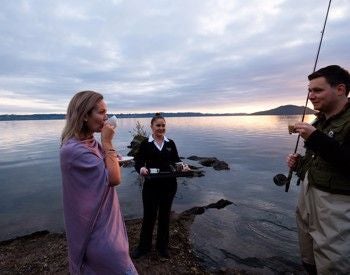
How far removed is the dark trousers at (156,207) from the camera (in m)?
6.20

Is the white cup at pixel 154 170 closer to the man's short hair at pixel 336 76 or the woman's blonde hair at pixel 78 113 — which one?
the woman's blonde hair at pixel 78 113

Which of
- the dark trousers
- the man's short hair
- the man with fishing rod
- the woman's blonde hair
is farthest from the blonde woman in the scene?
the dark trousers

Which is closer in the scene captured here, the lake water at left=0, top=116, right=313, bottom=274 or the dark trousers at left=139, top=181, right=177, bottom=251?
the dark trousers at left=139, top=181, right=177, bottom=251

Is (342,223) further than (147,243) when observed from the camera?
No

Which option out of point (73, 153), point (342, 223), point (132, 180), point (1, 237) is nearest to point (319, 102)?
point (342, 223)

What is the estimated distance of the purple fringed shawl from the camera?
2.62 m

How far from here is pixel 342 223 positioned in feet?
10.8

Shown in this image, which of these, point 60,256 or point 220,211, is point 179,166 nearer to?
point 60,256

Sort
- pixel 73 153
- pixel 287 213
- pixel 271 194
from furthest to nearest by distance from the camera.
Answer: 1. pixel 271 194
2. pixel 287 213
3. pixel 73 153

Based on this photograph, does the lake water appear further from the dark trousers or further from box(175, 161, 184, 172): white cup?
box(175, 161, 184, 172): white cup

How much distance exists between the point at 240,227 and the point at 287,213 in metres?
3.08

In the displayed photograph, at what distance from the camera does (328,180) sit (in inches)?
136

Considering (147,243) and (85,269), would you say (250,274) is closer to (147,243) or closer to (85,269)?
(147,243)

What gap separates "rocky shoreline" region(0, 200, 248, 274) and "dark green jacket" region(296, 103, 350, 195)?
382cm
